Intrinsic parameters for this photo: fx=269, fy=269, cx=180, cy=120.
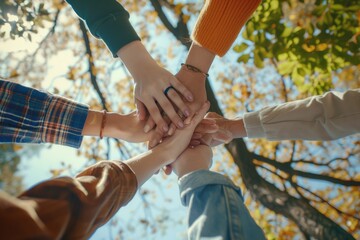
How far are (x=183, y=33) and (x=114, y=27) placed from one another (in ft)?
5.48

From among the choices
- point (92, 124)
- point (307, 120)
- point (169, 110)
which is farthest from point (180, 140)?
point (307, 120)

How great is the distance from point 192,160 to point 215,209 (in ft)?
2.35

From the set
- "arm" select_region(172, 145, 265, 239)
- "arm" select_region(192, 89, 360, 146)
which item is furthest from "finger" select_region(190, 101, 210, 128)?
"arm" select_region(172, 145, 265, 239)

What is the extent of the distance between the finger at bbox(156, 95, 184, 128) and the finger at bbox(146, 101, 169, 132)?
50 mm

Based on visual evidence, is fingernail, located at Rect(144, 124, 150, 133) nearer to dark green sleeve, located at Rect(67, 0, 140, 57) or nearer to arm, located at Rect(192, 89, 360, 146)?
arm, located at Rect(192, 89, 360, 146)

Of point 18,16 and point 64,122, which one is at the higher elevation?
point 18,16

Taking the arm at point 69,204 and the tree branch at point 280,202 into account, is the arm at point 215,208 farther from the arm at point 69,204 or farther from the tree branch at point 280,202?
the tree branch at point 280,202

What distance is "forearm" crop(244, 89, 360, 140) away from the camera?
157 centimetres

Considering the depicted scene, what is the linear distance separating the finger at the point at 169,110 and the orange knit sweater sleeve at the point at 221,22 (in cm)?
43

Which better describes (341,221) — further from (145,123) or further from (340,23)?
(145,123)

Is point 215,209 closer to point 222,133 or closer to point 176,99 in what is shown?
point 176,99

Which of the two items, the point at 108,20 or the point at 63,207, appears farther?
the point at 108,20

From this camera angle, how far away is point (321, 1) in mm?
2363

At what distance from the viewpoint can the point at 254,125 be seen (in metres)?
1.79
